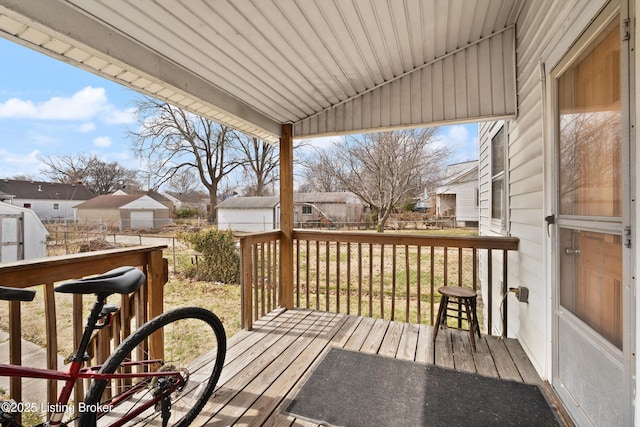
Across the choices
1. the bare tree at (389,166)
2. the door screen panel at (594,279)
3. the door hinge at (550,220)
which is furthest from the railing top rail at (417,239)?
the bare tree at (389,166)

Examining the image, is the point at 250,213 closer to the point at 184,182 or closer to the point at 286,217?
the point at 184,182

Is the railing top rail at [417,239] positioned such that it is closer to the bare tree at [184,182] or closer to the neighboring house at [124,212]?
the neighboring house at [124,212]

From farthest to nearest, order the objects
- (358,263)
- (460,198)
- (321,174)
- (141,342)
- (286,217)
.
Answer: (321,174) < (460,198) < (358,263) < (286,217) < (141,342)

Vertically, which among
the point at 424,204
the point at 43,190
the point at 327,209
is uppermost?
the point at 43,190

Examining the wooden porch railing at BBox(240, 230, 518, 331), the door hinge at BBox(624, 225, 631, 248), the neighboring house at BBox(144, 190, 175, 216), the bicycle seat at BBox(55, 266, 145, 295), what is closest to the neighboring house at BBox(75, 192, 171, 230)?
the neighboring house at BBox(144, 190, 175, 216)

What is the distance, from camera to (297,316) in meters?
3.39

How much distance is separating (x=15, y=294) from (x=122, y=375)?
517 millimetres

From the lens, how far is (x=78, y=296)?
1597 mm

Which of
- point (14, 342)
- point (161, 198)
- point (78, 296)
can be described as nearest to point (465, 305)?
point (78, 296)

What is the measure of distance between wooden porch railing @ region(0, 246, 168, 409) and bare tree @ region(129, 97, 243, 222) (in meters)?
8.43

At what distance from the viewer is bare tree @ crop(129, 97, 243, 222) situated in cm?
1016

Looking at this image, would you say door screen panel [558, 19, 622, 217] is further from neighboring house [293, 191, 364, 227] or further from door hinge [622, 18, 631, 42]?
neighboring house [293, 191, 364, 227]

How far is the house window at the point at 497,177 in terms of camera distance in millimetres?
3673

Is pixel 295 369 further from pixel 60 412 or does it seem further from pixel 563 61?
pixel 563 61
